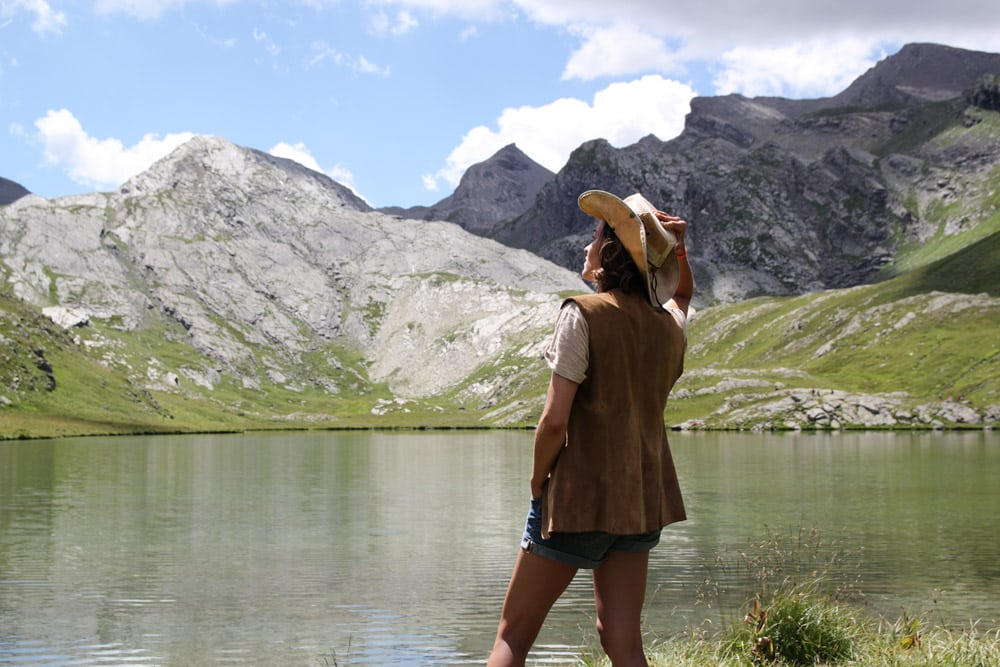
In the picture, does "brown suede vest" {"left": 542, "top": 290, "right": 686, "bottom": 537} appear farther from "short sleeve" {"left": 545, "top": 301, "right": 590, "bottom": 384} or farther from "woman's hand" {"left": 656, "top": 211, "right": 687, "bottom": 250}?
"woman's hand" {"left": 656, "top": 211, "right": 687, "bottom": 250}

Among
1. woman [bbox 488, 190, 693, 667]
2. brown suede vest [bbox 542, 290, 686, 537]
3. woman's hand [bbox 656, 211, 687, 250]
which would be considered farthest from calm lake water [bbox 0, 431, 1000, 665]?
woman's hand [bbox 656, 211, 687, 250]

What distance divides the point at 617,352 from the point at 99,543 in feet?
122

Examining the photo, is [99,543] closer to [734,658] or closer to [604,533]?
[734,658]

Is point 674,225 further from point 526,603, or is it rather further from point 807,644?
point 807,644

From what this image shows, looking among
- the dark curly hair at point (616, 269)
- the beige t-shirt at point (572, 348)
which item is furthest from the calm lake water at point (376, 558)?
the beige t-shirt at point (572, 348)

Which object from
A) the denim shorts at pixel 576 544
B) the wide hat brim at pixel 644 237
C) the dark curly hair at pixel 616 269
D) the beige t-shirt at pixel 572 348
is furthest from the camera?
the dark curly hair at pixel 616 269

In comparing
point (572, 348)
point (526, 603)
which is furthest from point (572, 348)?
point (526, 603)

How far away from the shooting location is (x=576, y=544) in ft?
28.7

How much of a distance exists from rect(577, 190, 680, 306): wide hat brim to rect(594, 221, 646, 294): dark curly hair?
0.25 feet

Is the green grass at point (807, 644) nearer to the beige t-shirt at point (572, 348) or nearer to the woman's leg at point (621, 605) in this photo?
the woman's leg at point (621, 605)

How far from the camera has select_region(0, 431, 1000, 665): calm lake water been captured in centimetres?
2305

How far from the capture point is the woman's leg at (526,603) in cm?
881

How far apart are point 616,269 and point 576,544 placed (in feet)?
8.78

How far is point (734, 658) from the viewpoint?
13.7 meters
